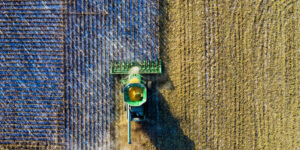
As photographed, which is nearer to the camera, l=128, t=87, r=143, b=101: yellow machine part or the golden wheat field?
l=128, t=87, r=143, b=101: yellow machine part

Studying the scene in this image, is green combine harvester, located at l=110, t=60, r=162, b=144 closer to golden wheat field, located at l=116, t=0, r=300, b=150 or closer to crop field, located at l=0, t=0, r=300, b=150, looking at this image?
crop field, located at l=0, t=0, r=300, b=150

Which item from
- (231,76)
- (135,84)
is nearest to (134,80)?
(135,84)

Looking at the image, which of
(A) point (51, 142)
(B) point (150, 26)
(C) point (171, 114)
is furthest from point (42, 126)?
(B) point (150, 26)

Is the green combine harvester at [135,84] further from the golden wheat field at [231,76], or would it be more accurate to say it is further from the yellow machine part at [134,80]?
the golden wheat field at [231,76]

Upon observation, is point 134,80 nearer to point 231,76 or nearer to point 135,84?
point 135,84

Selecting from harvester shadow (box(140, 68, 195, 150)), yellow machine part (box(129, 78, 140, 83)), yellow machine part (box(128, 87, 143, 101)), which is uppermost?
yellow machine part (box(129, 78, 140, 83))

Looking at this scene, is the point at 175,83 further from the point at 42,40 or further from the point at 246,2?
the point at 42,40

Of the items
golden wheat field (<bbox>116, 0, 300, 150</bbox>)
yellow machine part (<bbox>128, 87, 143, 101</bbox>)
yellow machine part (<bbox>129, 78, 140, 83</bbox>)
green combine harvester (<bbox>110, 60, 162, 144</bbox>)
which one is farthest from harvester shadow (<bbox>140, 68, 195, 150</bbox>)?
yellow machine part (<bbox>129, 78, 140, 83</bbox>)
